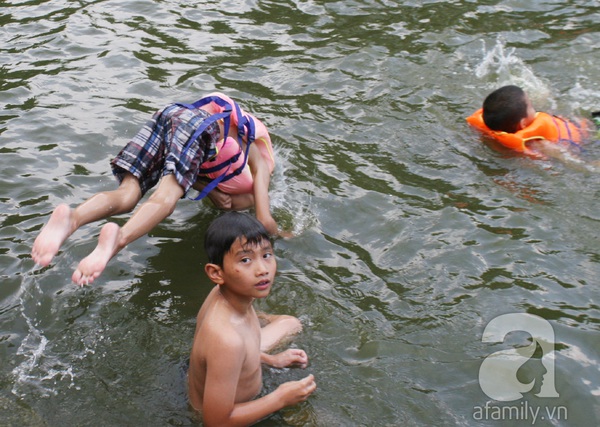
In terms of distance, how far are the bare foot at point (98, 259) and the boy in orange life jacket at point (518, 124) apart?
3.59 meters

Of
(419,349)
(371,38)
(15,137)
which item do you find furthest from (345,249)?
(371,38)

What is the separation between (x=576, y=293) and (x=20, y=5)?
23.3 feet

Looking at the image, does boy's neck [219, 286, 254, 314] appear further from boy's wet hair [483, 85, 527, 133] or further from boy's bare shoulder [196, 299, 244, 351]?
boy's wet hair [483, 85, 527, 133]

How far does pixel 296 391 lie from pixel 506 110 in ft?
12.1

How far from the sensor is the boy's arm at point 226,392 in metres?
3.55

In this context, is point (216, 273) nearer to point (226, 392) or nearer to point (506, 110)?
point (226, 392)

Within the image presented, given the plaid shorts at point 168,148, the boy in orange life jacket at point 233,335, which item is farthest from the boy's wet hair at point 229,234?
the plaid shorts at point 168,148

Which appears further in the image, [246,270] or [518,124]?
[518,124]

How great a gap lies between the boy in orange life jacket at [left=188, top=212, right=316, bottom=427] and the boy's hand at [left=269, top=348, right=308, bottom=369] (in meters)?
0.30

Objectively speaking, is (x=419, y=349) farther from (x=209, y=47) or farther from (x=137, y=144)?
(x=209, y=47)

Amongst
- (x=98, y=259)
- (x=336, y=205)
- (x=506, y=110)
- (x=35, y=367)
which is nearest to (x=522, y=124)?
(x=506, y=110)

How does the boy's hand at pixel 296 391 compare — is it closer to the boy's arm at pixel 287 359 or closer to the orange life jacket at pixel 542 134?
the boy's arm at pixel 287 359

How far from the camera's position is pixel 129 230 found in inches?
170

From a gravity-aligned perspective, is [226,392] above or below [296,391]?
above
